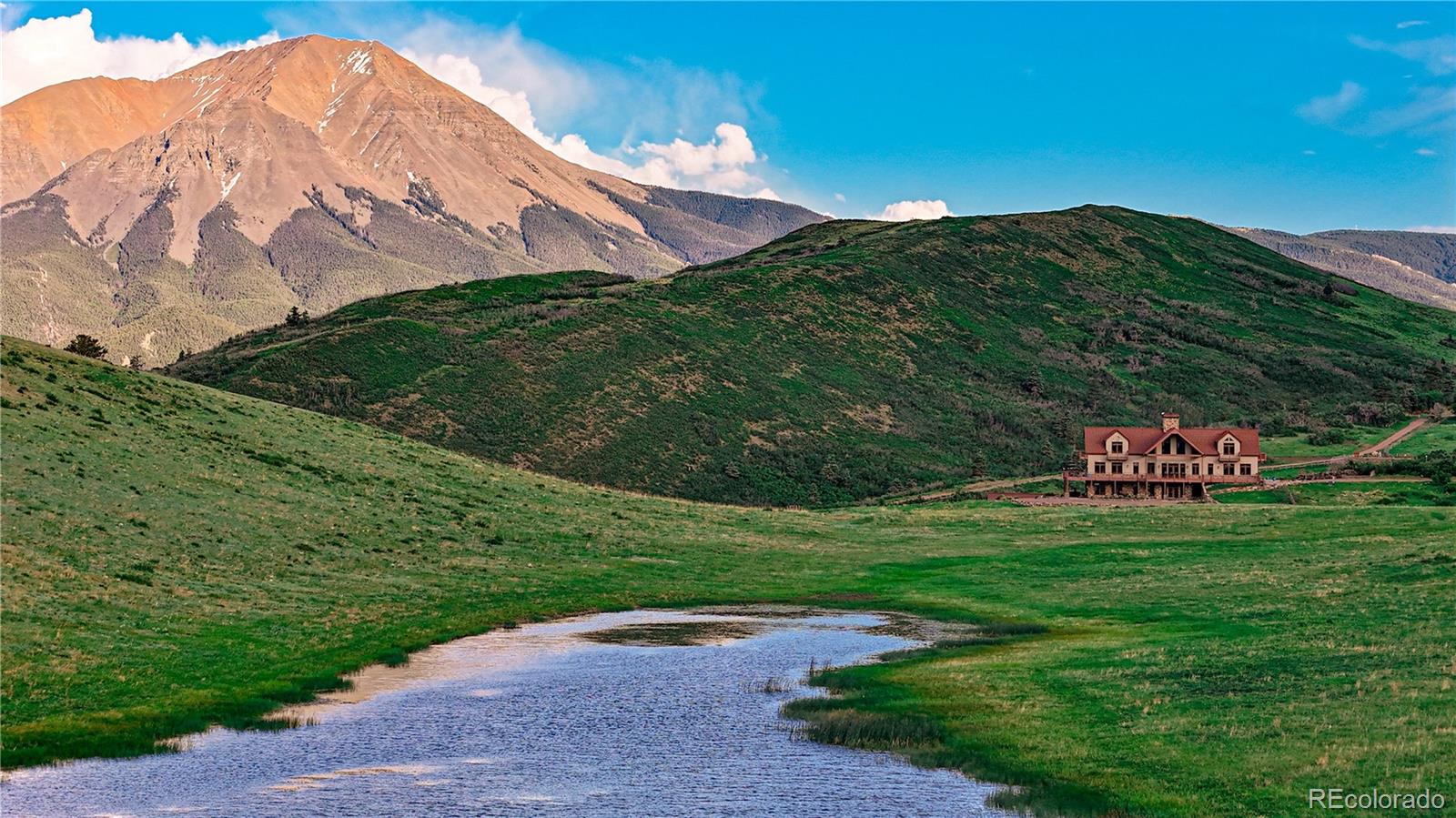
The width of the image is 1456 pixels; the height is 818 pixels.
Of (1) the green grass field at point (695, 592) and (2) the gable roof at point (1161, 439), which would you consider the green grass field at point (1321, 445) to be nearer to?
(2) the gable roof at point (1161, 439)

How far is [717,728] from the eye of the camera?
34500 mm

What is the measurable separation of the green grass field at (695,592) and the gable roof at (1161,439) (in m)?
31.0

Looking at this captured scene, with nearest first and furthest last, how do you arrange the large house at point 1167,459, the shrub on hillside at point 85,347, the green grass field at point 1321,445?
the shrub on hillside at point 85,347 < the large house at point 1167,459 < the green grass field at point 1321,445

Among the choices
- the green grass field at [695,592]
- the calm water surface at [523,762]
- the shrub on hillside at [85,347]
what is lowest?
the calm water surface at [523,762]

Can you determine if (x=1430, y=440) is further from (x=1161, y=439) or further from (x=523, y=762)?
(x=523, y=762)

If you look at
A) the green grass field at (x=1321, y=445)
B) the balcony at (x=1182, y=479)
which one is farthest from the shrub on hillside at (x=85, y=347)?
the green grass field at (x=1321, y=445)

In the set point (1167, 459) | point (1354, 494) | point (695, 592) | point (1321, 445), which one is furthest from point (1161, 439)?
point (695, 592)

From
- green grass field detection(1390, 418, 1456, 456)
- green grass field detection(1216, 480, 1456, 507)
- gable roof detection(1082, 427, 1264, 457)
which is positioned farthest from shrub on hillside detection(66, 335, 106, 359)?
green grass field detection(1390, 418, 1456, 456)

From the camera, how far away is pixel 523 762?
30.5 metres

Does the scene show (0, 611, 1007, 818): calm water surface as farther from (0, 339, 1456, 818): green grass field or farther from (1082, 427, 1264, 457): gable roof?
(1082, 427, 1264, 457): gable roof

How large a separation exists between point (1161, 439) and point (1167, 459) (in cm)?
240

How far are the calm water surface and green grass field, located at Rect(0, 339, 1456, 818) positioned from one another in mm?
2097

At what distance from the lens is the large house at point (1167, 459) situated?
449 feet

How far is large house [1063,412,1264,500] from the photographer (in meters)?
137
